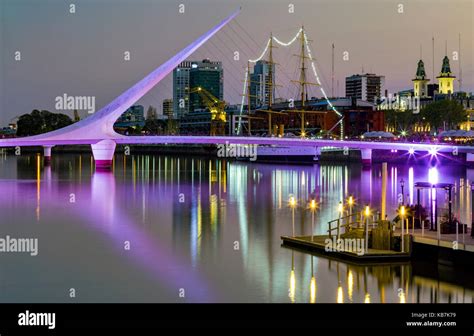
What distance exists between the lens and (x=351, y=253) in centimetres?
1514

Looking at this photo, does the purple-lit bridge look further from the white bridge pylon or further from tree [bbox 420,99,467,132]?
tree [bbox 420,99,467,132]

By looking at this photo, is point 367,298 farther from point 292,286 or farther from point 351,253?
point 351,253

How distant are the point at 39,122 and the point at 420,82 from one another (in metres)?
61.3

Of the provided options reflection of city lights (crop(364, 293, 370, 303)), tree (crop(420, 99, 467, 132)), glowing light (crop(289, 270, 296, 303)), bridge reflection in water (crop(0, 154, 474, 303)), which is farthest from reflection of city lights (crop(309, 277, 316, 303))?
tree (crop(420, 99, 467, 132))

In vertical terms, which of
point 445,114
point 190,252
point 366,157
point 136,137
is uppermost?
point 445,114

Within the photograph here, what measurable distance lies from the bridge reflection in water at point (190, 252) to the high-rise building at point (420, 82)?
3935 inches

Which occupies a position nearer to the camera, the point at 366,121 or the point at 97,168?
the point at 97,168

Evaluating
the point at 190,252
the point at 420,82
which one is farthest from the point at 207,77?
the point at 190,252

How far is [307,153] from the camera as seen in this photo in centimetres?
6881

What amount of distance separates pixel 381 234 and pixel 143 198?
54.5 ft

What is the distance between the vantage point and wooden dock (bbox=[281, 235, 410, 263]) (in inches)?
583

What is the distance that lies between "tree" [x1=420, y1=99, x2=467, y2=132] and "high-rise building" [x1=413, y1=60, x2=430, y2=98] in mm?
47474
